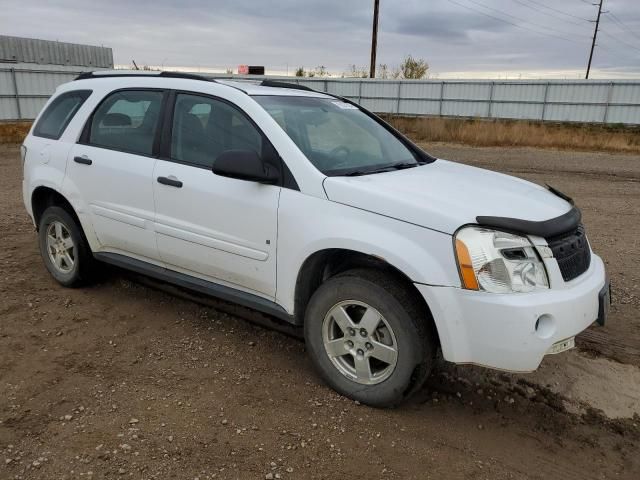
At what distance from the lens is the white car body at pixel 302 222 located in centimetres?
267

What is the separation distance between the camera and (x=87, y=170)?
4254 mm

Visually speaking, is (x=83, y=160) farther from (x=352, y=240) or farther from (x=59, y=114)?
(x=352, y=240)

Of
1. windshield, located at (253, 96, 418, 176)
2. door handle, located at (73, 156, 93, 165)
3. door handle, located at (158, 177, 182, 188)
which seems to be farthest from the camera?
door handle, located at (73, 156, 93, 165)

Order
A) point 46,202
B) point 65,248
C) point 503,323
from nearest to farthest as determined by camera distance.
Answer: point 503,323 < point 65,248 < point 46,202

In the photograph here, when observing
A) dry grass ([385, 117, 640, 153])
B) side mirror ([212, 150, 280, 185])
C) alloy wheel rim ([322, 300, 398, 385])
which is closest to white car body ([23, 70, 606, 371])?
side mirror ([212, 150, 280, 185])

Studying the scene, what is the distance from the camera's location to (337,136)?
12.4ft

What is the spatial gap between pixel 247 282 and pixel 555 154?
55.6 ft

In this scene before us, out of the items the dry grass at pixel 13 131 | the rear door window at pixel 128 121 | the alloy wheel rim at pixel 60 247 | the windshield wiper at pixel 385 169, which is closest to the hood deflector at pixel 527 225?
the windshield wiper at pixel 385 169

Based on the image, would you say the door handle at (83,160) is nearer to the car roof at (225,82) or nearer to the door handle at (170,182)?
the car roof at (225,82)

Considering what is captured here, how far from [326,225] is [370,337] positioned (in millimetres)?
680

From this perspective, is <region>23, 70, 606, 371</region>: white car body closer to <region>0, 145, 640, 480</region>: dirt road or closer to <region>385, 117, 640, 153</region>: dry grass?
A: <region>0, 145, 640, 480</region>: dirt road

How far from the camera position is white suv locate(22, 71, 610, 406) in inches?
106

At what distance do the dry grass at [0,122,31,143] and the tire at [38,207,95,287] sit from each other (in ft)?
51.8

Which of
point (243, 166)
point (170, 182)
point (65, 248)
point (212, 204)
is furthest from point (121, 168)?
point (243, 166)
